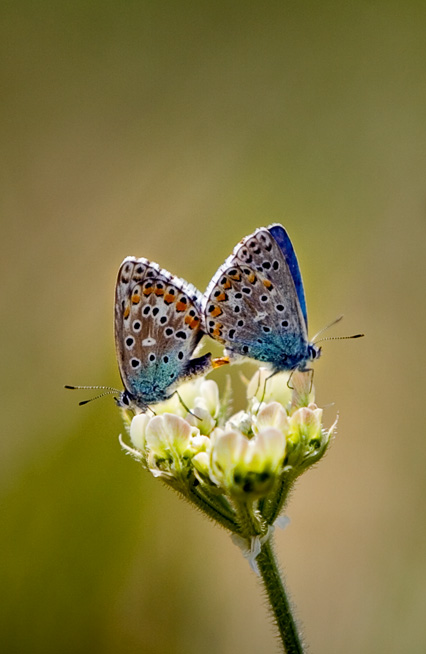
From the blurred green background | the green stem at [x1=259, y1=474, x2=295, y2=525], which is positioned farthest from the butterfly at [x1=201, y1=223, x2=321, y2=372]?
the blurred green background

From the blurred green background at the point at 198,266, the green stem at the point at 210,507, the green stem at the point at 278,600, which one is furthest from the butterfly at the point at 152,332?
the blurred green background at the point at 198,266

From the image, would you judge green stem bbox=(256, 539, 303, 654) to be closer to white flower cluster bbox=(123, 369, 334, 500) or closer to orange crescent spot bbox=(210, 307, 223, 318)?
white flower cluster bbox=(123, 369, 334, 500)

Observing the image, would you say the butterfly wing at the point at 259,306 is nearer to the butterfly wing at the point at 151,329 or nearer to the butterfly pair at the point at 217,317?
the butterfly pair at the point at 217,317

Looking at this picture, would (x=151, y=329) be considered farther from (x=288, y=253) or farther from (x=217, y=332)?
(x=288, y=253)

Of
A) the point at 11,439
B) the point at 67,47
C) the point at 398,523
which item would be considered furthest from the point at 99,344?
the point at 67,47

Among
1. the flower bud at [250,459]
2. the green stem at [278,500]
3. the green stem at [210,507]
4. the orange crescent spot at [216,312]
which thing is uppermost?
the orange crescent spot at [216,312]

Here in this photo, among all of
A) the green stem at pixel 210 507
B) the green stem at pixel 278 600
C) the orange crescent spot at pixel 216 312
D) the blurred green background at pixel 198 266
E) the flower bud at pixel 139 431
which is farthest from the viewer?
the blurred green background at pixel 198 266
